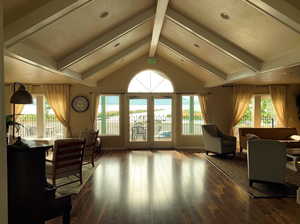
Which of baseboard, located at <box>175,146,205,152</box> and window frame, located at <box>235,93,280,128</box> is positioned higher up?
window frame, located at <box>235,93,280,128</box>

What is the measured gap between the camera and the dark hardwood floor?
10.7 ft

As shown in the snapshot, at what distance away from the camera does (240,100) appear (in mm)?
8633

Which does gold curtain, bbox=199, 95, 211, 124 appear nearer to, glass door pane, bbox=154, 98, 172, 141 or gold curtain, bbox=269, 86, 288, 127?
glass door pane, bbox=154, 98, 172, 141

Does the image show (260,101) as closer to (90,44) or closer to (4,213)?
(90,44)

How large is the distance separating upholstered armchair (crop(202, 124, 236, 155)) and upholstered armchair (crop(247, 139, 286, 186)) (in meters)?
2.66

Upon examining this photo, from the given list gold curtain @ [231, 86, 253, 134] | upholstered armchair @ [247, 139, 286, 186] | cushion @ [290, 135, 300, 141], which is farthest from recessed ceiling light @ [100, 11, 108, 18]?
cushion @ [290, 135, 300, 141]

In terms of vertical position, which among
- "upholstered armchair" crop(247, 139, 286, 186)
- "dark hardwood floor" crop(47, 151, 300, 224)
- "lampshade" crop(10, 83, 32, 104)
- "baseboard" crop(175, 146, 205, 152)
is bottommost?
"dark hardwood floor" crop(47, 151, 300, 224)

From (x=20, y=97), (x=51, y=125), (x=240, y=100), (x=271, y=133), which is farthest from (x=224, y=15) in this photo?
(x=51, y=125)

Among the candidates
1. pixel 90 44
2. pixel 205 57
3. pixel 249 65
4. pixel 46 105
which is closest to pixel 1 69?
pixel 90 44

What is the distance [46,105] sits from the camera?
337 inches

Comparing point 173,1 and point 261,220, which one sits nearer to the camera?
point 261,220

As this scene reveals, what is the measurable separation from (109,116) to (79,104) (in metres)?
1.15

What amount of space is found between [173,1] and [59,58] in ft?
8.35

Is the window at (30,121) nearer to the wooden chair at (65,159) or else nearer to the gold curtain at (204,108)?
the wooden chair at (65,159)
